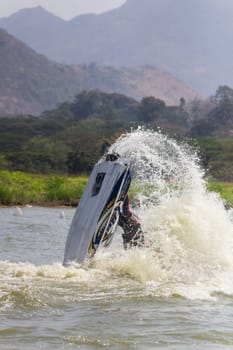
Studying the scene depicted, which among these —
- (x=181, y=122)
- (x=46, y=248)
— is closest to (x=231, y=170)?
(x=46, y=248)

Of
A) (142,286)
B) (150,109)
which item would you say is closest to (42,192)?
(142,286)

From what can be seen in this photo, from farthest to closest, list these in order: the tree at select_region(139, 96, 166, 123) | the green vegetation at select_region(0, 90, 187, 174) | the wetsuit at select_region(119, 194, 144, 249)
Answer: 1. the tree at select_region(139, 96, 166, 123)
2. the green vegetation at select_region(0, 90, 187, 174)
3. the wetsuit at select_region(119, 194, 144, 249)

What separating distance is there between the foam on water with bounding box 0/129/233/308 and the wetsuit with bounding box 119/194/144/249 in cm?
14

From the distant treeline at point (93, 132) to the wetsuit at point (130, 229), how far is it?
1.52m

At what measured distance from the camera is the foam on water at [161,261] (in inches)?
325

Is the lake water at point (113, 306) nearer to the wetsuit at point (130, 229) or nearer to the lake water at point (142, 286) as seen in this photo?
the lake water at point (142, 286)

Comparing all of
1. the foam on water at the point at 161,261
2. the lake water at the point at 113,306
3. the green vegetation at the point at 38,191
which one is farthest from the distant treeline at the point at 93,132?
the green vegetation at the point at 38,191

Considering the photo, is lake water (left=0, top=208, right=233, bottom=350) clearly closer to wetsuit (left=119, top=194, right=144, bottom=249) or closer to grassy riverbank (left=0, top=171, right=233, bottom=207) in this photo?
wetsuit (left=119, top=194, right=144, bottom=249)

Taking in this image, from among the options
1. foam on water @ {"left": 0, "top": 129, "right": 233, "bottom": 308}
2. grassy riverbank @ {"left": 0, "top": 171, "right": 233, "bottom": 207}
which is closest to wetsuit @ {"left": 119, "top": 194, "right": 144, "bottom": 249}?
foam on water @ {"left": 0, "top": 129, "right": 233, "bottom": 308}

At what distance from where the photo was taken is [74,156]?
161ft

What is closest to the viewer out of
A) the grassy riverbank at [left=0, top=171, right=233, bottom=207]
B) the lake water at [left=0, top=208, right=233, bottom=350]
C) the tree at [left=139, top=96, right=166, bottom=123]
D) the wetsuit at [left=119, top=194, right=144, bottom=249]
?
the lake water at [left=0, top=208, right=233, bottom=350]

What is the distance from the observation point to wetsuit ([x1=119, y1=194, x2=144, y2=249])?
10398 millimetres

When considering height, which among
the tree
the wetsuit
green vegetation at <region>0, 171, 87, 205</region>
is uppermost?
the tree

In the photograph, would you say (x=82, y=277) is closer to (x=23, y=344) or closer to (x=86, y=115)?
(x=23, y=344)
